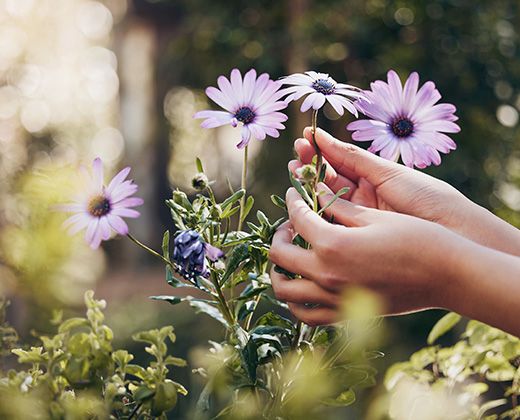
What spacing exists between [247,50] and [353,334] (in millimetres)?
3906

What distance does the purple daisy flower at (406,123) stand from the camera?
91 centimetres

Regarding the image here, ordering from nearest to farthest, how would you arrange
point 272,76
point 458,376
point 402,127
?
1. point 402,127
2. point 458,376
3. point 272,76

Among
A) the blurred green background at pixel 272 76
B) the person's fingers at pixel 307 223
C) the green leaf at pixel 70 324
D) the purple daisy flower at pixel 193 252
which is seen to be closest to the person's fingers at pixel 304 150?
the person's fingers at pixel 307 223

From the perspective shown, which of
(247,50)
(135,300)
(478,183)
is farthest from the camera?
(135,300)

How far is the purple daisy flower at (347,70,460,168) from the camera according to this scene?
911 mm

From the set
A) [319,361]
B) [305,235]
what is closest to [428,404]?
[319,361]

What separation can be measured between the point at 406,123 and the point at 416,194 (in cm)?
10

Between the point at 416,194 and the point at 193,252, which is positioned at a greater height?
the point at 416,194

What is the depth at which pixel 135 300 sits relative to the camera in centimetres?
648

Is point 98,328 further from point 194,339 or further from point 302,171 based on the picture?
point 194,339

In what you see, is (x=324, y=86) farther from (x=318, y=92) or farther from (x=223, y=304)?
(x=223, y=304)

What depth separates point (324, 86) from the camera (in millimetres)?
881

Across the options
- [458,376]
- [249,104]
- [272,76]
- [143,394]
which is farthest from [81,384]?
[272,76]

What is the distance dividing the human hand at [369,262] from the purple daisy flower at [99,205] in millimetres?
181
